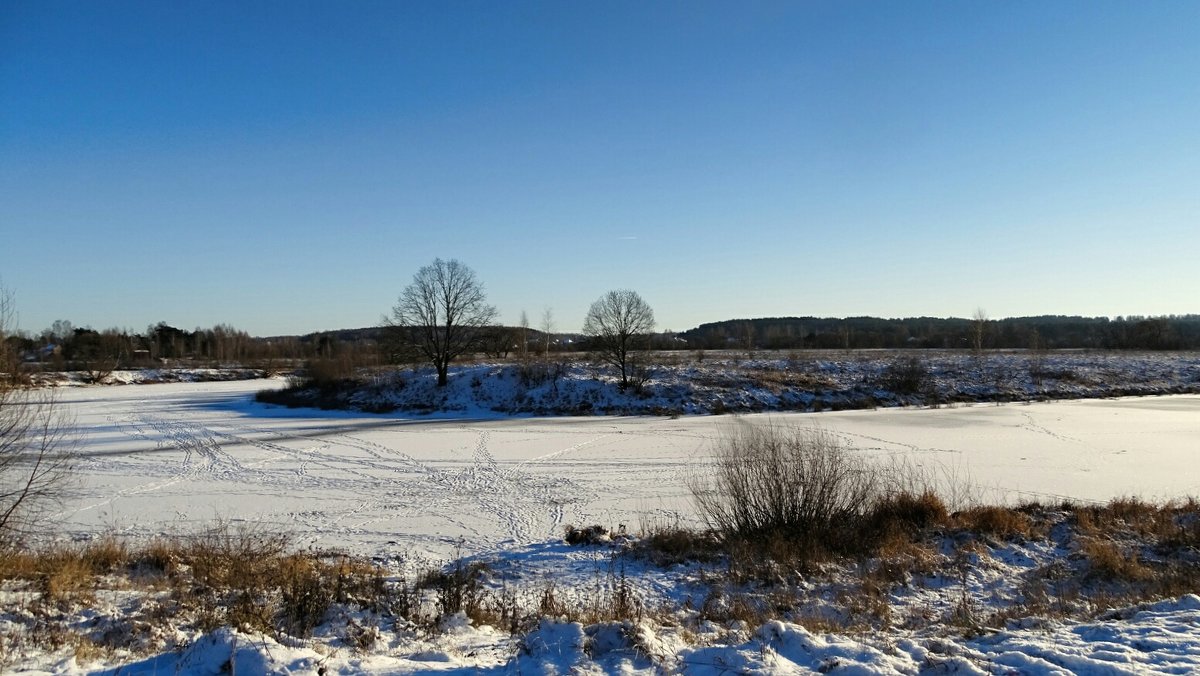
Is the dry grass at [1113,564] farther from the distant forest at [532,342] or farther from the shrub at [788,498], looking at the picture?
the distant forest at [532,342]

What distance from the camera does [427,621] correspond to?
6.63 meters

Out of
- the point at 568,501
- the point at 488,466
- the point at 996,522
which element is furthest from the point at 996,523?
the point at 488,466

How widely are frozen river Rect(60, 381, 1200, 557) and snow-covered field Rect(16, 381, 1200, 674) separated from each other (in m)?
0.10

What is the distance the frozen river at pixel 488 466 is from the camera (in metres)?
12.9

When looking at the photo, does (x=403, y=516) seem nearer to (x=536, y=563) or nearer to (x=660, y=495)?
(x=536, y=563)

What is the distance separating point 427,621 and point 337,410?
35406mm

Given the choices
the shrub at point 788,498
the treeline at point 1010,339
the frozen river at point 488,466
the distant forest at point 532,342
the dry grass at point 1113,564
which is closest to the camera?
the dry grass at point 1113,564

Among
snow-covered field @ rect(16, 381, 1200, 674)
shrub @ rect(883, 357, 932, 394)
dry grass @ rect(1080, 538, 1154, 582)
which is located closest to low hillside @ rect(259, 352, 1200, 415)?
shrub @ rect(883, 357, 932, 394)

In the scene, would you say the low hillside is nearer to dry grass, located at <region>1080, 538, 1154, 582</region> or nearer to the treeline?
dry grass, located at <region>1080, 538, 1154, 582</region>

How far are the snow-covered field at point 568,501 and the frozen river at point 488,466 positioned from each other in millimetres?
97

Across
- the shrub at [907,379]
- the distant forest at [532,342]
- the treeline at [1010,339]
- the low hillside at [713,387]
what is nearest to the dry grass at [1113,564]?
the low hillside at [713,387]

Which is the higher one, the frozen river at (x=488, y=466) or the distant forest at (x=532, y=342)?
the distant forest at (x=532, y=342)

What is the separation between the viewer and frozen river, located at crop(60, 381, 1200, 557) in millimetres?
12930

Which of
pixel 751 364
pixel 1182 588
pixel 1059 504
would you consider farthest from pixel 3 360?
pixel 751 364
